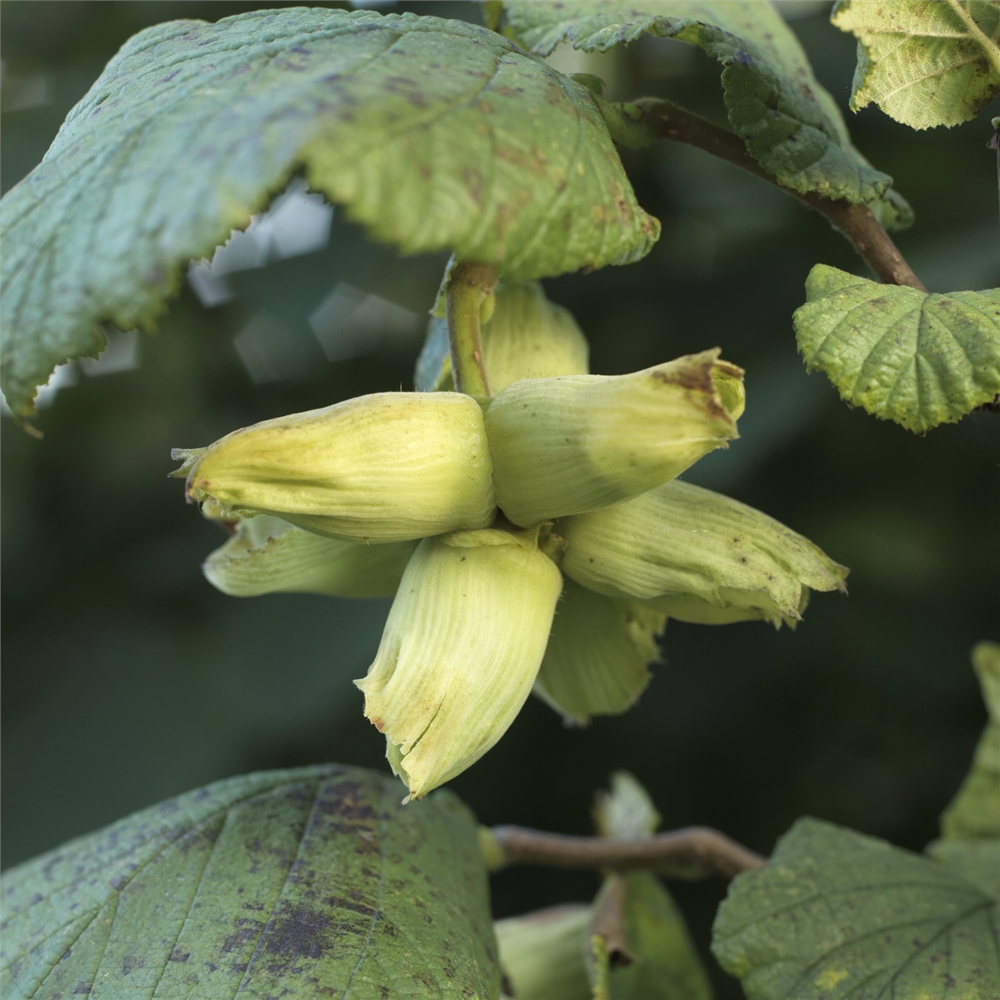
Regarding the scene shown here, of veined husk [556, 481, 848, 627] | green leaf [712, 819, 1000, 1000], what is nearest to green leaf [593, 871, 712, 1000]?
green leaf [712, 819, 1000, 1000]

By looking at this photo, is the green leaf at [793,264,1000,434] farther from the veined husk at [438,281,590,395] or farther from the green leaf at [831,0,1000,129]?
the veined husk at [438,281,590,395]

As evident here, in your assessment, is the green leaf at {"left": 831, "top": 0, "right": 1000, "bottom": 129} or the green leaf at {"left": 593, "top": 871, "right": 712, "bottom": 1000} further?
the green leaf at {"left": 593, "top": 871, "right": 712, "bottom": 1000}

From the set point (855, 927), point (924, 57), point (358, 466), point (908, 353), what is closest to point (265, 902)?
point (358, 466)

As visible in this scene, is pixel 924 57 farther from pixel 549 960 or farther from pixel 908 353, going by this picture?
pixel 549 960

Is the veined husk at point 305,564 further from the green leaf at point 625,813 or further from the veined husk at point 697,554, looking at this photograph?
the green leaf at point 625,813

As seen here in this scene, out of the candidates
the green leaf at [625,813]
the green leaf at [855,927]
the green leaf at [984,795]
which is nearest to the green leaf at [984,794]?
the green leaf at [984,795]

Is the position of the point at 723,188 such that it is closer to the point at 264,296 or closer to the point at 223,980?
the point at 264,296
